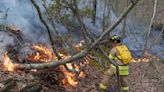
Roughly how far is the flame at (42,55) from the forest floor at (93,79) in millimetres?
1298

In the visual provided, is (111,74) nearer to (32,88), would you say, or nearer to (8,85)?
(32,88)

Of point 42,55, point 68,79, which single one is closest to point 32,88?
point 68,79

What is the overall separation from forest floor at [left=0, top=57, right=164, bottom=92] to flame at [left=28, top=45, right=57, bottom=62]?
1298mm

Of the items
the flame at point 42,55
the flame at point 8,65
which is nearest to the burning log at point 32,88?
the flame at point 8,65

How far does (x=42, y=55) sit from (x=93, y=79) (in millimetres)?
1968

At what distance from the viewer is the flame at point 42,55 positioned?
11706 millimetres

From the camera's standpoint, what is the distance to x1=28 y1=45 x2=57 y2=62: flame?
1171 centimetres

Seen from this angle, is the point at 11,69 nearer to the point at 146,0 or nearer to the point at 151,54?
the point at 151,54

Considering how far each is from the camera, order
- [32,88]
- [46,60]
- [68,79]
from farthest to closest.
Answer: [46,60] < [68,79] < [32,88]

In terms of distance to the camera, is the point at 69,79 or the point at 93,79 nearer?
the point at 69,79

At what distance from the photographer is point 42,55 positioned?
1224 cm

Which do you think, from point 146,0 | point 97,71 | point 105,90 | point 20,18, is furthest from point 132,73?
point 146,0

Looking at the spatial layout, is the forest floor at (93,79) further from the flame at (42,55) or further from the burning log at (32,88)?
the flame at (42,55)

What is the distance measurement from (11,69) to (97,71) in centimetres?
390
